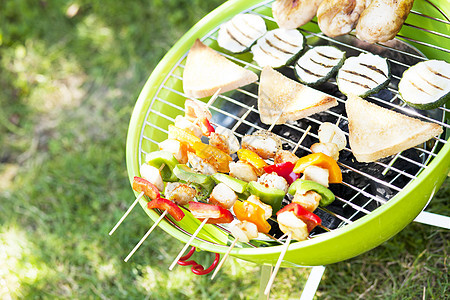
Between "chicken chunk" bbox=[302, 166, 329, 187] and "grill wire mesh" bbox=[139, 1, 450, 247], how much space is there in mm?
123

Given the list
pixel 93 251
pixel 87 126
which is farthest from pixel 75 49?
pixel 93 251

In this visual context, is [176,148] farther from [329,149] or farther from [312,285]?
[312,285]

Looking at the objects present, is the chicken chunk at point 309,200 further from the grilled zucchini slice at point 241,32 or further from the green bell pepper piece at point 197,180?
the grilled zucchini slice at point 241,32

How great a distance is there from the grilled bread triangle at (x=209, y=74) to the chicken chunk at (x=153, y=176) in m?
0.49

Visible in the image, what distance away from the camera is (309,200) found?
6.24 feet

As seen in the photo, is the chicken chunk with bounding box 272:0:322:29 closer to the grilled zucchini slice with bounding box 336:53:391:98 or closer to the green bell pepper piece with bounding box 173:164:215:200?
the grilled zucchini slice with bounding box 336:53:391:98

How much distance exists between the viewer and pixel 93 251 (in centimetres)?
319

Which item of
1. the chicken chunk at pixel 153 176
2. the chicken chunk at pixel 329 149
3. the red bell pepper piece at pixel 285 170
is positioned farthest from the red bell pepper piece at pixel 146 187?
the chicken chunk at pixel 329 149

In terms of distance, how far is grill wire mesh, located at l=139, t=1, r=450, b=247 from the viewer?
2143mm

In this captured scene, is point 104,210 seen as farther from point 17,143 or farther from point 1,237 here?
point 17,143

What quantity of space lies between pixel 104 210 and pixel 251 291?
1267mm

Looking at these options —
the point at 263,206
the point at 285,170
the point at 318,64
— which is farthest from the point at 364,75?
the point at 263,206

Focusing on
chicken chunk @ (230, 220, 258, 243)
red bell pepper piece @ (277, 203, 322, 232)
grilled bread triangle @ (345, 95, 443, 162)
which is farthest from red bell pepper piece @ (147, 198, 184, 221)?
grilled bread triangle @ (345, 95, 443, 162)

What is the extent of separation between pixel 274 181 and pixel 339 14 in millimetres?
922
